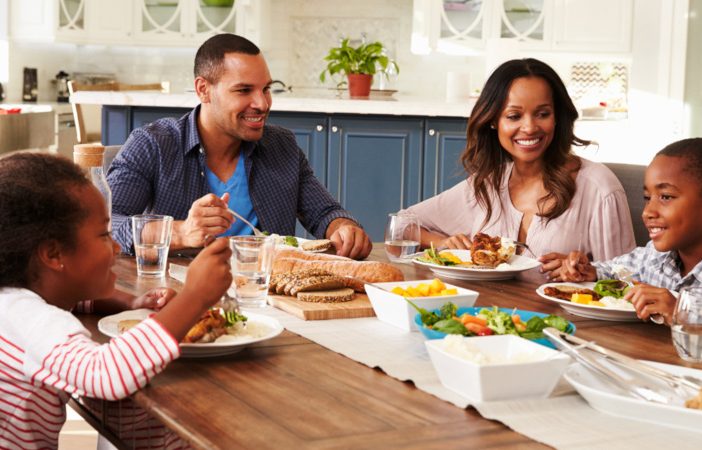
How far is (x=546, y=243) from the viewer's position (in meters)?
2.66

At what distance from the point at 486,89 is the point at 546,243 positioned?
501 mm

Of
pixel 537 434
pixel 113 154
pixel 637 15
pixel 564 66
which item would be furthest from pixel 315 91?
pixel 537 434

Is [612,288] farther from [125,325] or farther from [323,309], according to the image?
[125,325]

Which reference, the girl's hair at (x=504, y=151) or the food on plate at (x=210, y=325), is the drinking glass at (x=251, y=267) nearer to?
the food on plate at (x=210, y=325)

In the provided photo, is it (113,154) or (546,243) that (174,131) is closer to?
(113,154)

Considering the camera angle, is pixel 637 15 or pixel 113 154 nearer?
pixel 113 154

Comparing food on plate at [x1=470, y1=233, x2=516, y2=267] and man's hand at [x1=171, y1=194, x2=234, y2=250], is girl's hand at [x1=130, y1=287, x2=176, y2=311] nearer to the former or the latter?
man's hand at [x1=171, y1=194, x2=234, y2=250]

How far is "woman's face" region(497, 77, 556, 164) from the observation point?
272 centimetres

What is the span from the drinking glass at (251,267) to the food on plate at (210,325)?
0.74 ft

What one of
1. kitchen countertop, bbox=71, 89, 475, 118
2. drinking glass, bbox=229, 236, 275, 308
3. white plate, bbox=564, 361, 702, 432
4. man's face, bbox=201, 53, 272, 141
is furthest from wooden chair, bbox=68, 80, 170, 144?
white plate, bbox=564, 361, 702, 432

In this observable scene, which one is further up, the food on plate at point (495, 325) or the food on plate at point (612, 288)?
the food on plate at point (495, 325)

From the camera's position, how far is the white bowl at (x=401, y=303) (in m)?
1.65

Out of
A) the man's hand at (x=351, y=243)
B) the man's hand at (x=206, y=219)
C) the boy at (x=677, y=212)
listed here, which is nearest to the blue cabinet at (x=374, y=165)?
the man's hand at (x=351, y=243)

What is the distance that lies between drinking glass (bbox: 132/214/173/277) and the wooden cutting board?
0.35m
